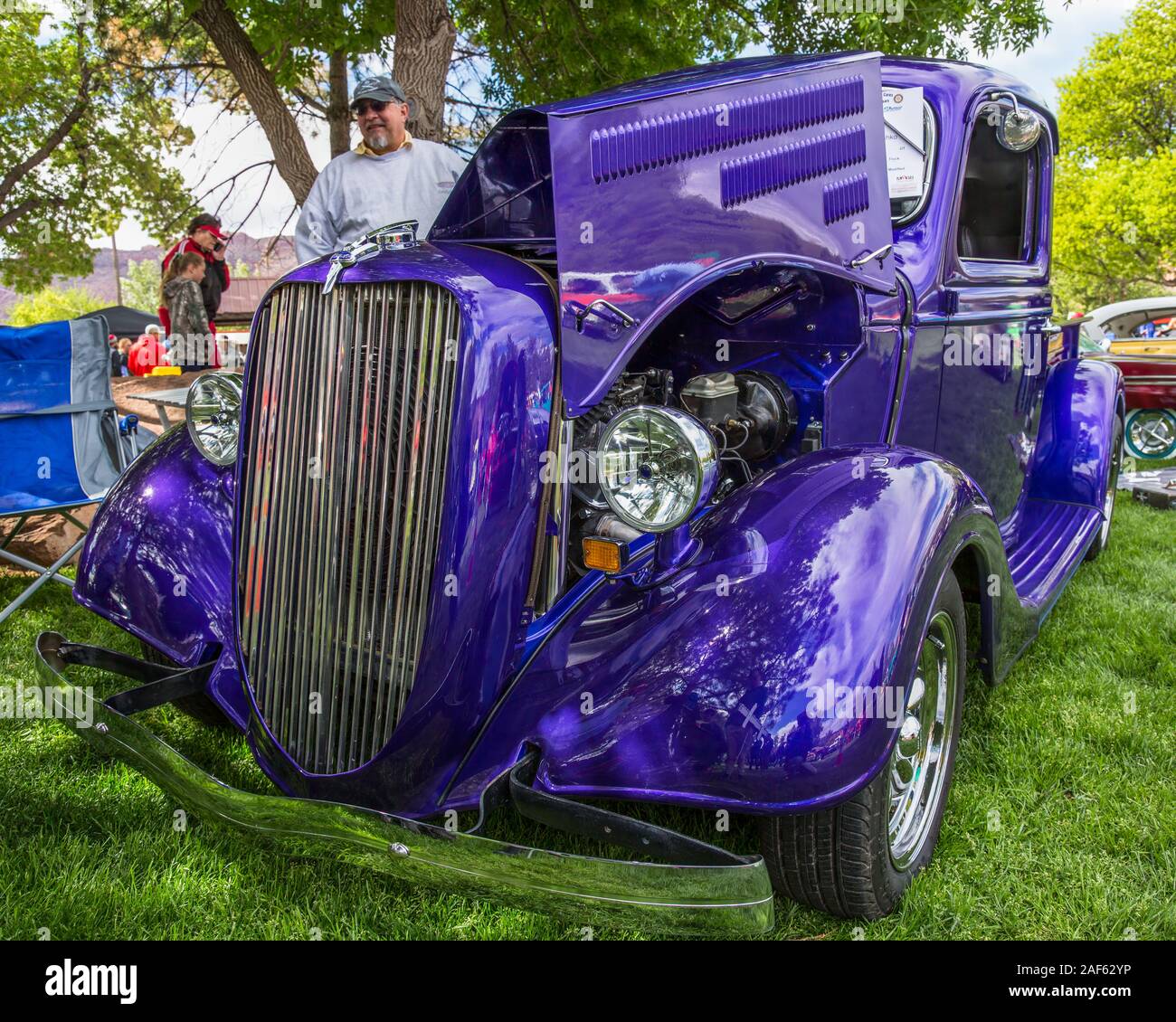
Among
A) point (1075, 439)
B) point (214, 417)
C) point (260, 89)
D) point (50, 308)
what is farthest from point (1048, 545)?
point (50, 308)

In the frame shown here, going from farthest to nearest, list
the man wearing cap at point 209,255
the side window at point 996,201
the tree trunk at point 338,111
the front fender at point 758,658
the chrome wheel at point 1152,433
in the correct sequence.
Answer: the chrome wheel at point 1152,433 → the man wearing cap at point 209,255 → the tree trunk at point 338,111 → the side window at point 996,201 → the front fender at point 758,658

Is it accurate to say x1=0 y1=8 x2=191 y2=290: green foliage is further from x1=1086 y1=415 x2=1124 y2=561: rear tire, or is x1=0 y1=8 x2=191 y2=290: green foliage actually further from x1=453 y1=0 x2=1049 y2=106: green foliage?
x1=1086 y1=415 x2=1124 y2=561: rear tire

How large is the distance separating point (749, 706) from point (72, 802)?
206 cm

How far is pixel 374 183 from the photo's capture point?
4.45 metres

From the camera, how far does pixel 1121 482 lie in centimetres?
762

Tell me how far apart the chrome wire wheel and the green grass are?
4.6 inches

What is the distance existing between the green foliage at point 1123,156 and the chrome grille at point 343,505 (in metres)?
24.6

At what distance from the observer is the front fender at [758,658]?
1.86 meters

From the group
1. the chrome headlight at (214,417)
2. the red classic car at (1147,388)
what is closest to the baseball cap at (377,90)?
the chrome headlight at (214,417)

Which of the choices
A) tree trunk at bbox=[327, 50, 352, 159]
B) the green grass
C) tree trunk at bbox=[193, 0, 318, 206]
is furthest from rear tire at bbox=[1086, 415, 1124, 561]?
tree trunk at bbox=[327, 50, 352, 159]

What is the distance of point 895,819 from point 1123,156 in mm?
27878

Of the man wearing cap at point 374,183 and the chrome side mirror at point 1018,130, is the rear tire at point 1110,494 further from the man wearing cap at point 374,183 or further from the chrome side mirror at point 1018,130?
the man wearing cap at point 374,183
